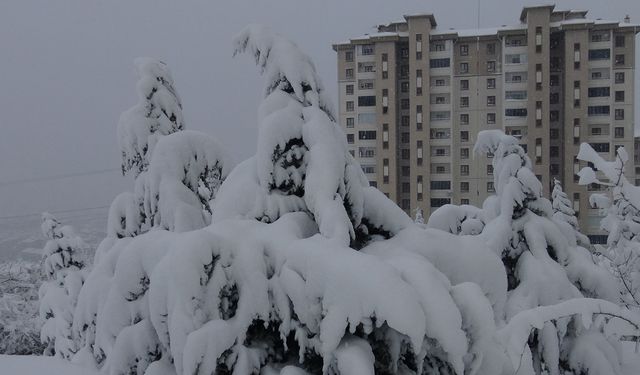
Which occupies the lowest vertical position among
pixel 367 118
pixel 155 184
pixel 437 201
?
pixel 437 201

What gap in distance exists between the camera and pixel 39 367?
444 cm

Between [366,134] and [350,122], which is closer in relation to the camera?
[366,134]

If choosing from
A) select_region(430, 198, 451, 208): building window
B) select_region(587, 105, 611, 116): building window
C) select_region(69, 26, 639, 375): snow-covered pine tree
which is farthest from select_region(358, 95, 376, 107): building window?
select_region(69, 26, 639, 375): snow-covered pine tree

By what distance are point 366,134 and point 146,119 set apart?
42.2m

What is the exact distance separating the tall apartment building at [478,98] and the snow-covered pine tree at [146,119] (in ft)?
134

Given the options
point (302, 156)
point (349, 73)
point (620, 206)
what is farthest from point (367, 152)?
point (302, 156)

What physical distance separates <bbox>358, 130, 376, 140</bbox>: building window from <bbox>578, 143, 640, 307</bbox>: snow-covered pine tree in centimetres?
A: 3479

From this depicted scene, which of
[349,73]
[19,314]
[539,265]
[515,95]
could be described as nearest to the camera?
[539,265]

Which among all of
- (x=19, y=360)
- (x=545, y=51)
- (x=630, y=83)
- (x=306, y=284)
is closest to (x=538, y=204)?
(x=306, y=284)

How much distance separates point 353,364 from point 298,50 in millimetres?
2363

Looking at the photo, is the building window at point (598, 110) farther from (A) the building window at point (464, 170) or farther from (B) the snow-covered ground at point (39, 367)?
(B) the snow-covered ground at point (39, 367)

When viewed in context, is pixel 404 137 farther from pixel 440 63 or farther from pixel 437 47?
pixel 437 47

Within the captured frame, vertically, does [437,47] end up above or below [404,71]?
above

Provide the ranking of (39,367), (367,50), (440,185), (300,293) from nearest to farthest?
(300,293), (39,367), (367,50), (440,185)
